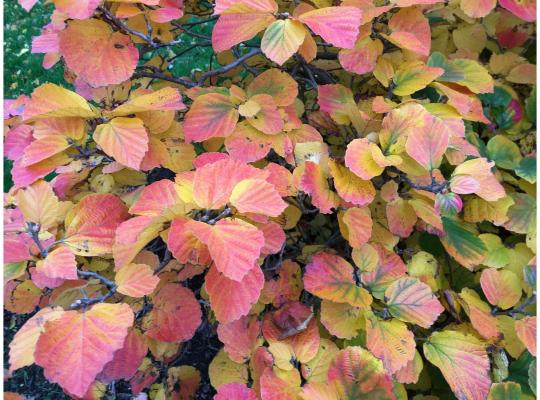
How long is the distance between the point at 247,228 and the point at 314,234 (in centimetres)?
47

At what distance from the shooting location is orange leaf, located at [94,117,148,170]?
738 millimetres

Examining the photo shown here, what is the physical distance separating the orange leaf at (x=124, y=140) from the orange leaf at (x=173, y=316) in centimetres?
19

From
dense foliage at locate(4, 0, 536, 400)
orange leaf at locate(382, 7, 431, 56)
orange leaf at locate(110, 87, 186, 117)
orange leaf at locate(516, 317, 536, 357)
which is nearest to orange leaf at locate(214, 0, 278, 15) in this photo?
dense foliage at locate(4, 0, 536, 400)

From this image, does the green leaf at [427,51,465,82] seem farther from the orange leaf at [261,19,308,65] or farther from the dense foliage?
Answer: the orange leaf at [261,19,308,65]

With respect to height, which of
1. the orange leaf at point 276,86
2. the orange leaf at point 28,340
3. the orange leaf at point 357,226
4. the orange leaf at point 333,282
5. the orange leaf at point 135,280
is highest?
the orange leaf at point 276,86

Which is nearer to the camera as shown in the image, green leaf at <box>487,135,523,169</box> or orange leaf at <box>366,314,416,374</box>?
orange leaf at <box>366,314,416,374</box>

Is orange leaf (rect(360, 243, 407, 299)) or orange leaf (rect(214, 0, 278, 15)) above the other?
orange leaf (rect(214, 0, 278, 15))

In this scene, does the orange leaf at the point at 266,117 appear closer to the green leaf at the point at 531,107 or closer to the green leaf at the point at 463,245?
the green leaf at the point at 463,245

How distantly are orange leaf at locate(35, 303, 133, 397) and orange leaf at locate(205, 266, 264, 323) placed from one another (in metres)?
0.10

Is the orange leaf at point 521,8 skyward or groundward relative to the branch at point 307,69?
skyward

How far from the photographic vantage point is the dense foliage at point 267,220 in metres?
0.65

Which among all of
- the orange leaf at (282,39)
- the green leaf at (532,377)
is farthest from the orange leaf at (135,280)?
the green leaf at (532,377)

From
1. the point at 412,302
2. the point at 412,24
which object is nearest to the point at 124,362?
the point at 412,302

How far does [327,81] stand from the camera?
106 cm
